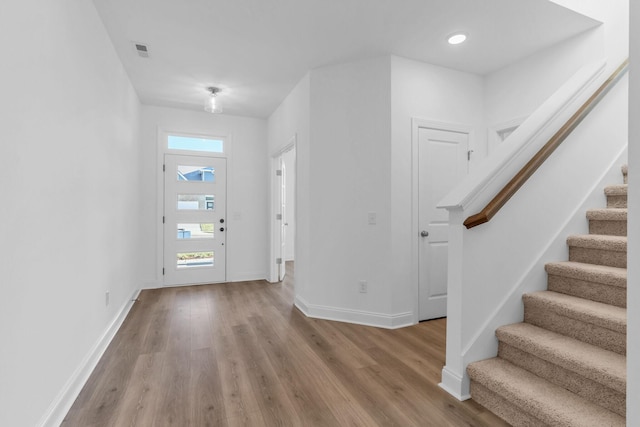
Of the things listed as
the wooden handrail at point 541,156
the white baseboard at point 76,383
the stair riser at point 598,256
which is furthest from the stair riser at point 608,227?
the white baseboard at point 76,383

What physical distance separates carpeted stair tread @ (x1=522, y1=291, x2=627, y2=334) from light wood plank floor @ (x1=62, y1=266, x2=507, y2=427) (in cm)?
76

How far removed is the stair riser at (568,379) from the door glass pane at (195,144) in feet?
14.9

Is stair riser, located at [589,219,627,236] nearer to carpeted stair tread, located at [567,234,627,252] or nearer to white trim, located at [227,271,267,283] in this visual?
carpeted stair tread, located at [567,234,627,252]

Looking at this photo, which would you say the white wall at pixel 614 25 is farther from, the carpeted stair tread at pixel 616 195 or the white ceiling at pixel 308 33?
the carpeted stair tread at pixel 616 195

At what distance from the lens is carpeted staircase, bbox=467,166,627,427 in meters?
1.46

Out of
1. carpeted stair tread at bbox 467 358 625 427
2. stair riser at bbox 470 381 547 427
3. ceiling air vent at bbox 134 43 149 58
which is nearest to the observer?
carpeted stair tread at bbox 467 358 625 427

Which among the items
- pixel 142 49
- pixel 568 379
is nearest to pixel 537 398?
pixel 568 379

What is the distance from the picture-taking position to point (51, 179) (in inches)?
64.8

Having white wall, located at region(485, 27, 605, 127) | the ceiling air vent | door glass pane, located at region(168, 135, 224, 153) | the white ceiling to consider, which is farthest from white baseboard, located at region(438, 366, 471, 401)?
door glass pane, located at region(168, 135, 224, 153)

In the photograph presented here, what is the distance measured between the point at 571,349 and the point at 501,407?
49 centimetres

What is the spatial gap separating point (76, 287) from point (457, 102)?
3845mm

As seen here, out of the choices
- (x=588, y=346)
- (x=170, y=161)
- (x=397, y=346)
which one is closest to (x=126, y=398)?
(x=397, y=346)

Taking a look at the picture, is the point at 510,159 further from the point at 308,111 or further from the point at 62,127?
the point at 62,127

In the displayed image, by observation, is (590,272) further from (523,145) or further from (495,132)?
(495,132)
